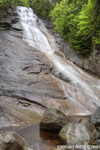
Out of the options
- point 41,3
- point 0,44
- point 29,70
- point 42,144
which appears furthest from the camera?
point 41,3

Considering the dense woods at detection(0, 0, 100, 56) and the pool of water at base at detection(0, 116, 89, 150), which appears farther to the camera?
the dense woods at detection(0, 0, 100, 56)

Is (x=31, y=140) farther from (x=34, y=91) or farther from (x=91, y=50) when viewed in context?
(x=91, y=50)

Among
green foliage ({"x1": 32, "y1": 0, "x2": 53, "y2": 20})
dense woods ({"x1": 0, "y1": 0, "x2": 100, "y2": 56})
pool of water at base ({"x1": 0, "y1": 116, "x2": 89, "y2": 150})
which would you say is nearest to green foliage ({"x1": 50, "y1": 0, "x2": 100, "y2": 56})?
dense woods ({"x1": 0, "y1": 0, "x2": 100, "y2": 56})

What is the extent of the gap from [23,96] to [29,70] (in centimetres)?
262

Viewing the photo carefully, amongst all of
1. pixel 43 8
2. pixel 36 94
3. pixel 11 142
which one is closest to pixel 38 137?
pixel 11 142

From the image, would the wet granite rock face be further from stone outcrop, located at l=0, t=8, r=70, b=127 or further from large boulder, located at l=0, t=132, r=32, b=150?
large boulder, located at l=0, t=132, r=32, b=150

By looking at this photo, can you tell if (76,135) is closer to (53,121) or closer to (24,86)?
(53,121)

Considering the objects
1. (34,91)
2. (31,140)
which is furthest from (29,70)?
(31,140)

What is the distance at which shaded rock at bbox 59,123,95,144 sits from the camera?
405 centimetres

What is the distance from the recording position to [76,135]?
13.7 feet

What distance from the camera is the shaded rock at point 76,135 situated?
13.3ft

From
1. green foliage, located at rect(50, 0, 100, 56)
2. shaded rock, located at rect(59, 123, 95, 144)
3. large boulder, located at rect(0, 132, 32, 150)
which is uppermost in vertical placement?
green foliage, located at rect(50, 0, 100, 56)

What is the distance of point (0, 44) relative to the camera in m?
11.4

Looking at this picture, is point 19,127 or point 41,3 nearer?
point 19,127
